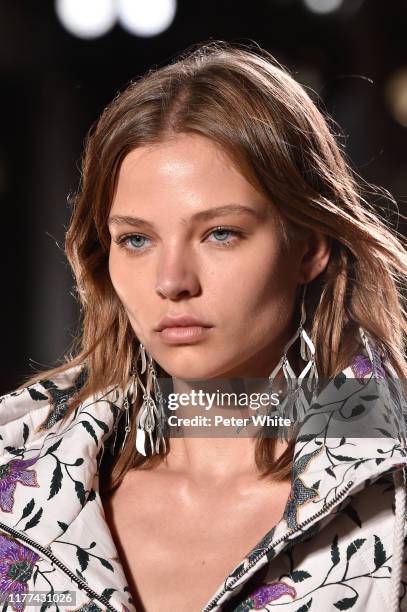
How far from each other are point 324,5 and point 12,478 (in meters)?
1.21

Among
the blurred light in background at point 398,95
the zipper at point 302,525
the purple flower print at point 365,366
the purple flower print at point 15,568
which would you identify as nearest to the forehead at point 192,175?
the purple flower print at point 365,366

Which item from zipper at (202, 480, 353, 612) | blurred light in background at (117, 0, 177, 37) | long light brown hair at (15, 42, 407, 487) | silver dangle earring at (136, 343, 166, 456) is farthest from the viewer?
blurred light in background at (117, 0, 177, 37)

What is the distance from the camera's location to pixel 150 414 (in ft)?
4.77

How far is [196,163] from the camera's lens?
1250 millimetres

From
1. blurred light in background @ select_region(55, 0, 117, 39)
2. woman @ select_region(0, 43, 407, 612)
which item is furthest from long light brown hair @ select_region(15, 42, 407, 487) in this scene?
blurred light in background @ select_region(55, 0, 117, 39)

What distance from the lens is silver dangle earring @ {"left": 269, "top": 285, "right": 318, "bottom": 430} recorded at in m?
1.34

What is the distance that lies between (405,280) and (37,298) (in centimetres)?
111

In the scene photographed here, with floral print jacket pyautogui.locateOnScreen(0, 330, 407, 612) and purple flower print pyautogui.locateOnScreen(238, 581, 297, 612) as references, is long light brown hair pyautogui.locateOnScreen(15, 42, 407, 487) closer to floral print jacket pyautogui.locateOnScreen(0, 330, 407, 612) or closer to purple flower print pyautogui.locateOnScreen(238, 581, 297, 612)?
floral print jacket pyautogui.locateOnScreen(0, 330, 407, 612)

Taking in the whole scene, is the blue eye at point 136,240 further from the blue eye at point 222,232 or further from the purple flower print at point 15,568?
the purple flower print at point 15,568

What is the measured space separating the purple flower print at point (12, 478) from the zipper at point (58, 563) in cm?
4

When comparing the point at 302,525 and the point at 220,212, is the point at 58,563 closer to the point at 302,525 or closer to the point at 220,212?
the point at 302,525

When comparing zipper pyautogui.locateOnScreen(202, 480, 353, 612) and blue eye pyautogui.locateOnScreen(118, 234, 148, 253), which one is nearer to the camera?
zipper pyautogui.locateOnScreen(202, 480, 353, 612)

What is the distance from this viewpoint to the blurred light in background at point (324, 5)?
2084 millimetres

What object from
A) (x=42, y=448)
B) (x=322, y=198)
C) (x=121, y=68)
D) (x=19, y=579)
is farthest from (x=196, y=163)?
(x=121, y=68)
